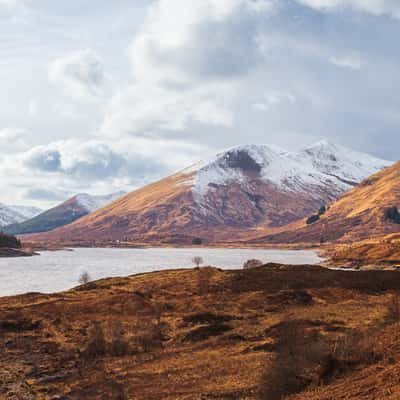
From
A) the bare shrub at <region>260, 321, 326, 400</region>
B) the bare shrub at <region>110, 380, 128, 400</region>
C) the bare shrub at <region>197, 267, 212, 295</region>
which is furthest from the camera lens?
the bare shrub at <region>197, 267, 212, 295</region>

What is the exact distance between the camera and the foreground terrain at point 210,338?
91.6ft

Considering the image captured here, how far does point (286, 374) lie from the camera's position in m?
26.3

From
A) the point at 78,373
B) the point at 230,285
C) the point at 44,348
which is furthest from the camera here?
the point at 230,285

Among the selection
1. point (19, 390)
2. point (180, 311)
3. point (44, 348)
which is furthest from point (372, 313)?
point (19, 390)

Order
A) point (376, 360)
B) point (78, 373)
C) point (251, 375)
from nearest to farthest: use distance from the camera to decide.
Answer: point (376, 360) → point (251, 375) → point (78, 373)

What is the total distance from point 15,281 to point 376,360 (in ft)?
375

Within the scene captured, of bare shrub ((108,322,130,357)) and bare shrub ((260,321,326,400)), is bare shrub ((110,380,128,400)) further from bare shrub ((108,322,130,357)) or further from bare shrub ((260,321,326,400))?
bare shrub ((260,321,326,400))

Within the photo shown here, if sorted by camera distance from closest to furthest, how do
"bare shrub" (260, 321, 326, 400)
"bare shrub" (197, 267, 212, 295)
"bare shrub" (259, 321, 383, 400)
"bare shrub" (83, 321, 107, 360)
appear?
1. "bare shrub" (260, 321, 326, 400)
2. "bare shrub" (259, 321, 383, 400)
3. "bare shrub" (83, 321, 107, 360)
4. "bare shrub" (197, 267, 212, 295)

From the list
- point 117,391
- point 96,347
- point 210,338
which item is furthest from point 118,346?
point 117,391

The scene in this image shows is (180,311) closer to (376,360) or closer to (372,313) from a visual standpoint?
(372,313)

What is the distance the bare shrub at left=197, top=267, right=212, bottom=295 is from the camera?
243 ft

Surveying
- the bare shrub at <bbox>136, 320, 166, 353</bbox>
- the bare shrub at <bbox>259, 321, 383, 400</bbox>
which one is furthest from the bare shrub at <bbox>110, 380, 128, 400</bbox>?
the bare shrub at <bbox>136, 320, 166, 353</bbox>

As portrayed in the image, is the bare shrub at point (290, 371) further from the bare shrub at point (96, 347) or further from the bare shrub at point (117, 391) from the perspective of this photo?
the bare shrub at point (96, 347)

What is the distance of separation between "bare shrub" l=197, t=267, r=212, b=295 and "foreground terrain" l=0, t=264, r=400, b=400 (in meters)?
0.55
